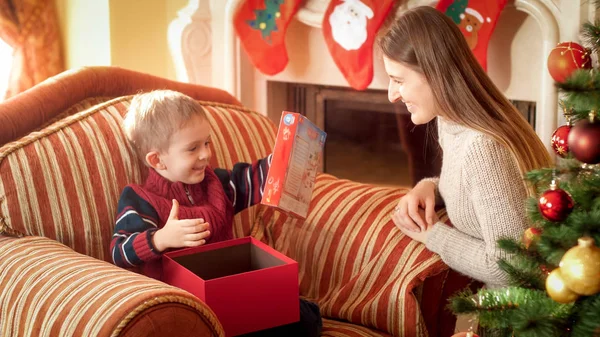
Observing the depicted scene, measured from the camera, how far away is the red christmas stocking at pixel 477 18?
2.27 metres

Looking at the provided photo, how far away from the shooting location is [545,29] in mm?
2240

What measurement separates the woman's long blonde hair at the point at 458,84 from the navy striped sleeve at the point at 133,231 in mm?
644

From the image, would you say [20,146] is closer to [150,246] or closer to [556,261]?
[150,246]

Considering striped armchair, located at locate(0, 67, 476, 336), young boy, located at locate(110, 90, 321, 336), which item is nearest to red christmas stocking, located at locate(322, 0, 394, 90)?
striped armchair, located at locate(0, 67, 476, 336)

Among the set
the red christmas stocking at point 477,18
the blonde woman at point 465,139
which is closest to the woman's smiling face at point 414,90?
the blonde woman at point 465,139

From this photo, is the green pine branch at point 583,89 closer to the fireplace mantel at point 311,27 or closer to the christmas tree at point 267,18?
the fireplace mantel at point 311,27

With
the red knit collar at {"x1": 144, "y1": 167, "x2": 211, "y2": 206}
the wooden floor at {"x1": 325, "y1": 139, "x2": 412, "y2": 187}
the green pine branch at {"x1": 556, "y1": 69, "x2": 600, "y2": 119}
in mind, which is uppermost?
the green pine branch at {"x1": 556, "y1": 69, "x2": 600, "y2": 119}

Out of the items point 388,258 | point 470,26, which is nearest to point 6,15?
point 470,26

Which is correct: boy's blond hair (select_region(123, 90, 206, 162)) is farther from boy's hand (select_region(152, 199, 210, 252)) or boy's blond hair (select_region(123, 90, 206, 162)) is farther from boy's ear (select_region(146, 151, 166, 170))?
boy's hand (select_region(152, 199, 210, 252))

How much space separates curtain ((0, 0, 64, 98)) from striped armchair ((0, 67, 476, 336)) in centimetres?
115

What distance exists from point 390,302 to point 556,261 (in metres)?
0.55

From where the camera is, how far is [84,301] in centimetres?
125

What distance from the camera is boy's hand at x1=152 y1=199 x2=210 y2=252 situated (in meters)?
1.51

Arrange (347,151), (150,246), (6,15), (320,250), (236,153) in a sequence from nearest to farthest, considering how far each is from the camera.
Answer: (150,246) < (320,250) < (236,153) < (6,15) < (347,151)
